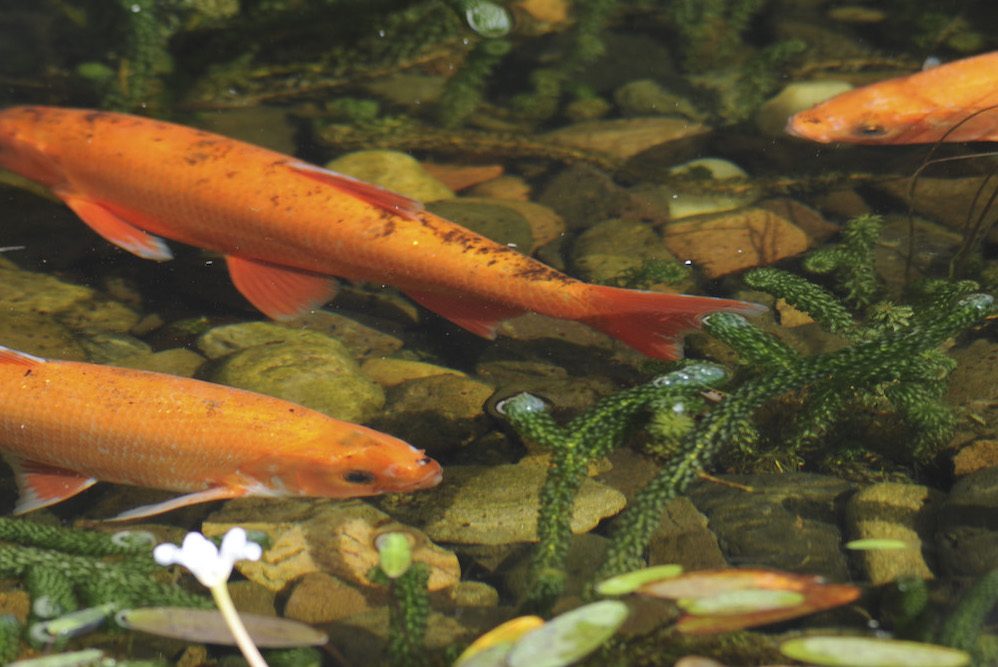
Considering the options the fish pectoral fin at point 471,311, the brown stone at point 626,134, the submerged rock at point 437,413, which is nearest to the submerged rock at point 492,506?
the submerged rock at point 437,413

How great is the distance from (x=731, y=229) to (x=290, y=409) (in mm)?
3063

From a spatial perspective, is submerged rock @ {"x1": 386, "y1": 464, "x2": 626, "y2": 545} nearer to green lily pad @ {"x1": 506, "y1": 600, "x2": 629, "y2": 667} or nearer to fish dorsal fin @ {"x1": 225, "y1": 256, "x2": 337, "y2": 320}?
green lily pad @ {"x1": 506, "y1": 600, "x2": 629, "y2": 667}

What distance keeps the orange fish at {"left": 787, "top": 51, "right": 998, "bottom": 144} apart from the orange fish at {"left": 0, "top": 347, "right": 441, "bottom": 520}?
11.6 ft

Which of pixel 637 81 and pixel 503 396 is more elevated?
pixel 637 81

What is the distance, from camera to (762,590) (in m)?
2.57

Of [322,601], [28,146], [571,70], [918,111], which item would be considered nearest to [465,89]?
[571,70]

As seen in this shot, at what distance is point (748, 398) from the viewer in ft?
10.6

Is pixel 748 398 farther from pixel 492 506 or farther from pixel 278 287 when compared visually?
pixel 278 287

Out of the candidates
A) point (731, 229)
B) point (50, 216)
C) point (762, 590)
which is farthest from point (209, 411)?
point (731, 229)

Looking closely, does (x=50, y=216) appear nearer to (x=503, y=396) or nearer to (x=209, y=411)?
(x=209, y=411)

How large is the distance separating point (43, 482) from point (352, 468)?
140 centimetres

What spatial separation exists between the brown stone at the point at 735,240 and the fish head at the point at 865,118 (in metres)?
0.58

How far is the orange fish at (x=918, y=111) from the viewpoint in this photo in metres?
5.26

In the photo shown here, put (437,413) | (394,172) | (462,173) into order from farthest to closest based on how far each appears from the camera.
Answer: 1. (462,173)
2. (394,172)
3. (437,413)
